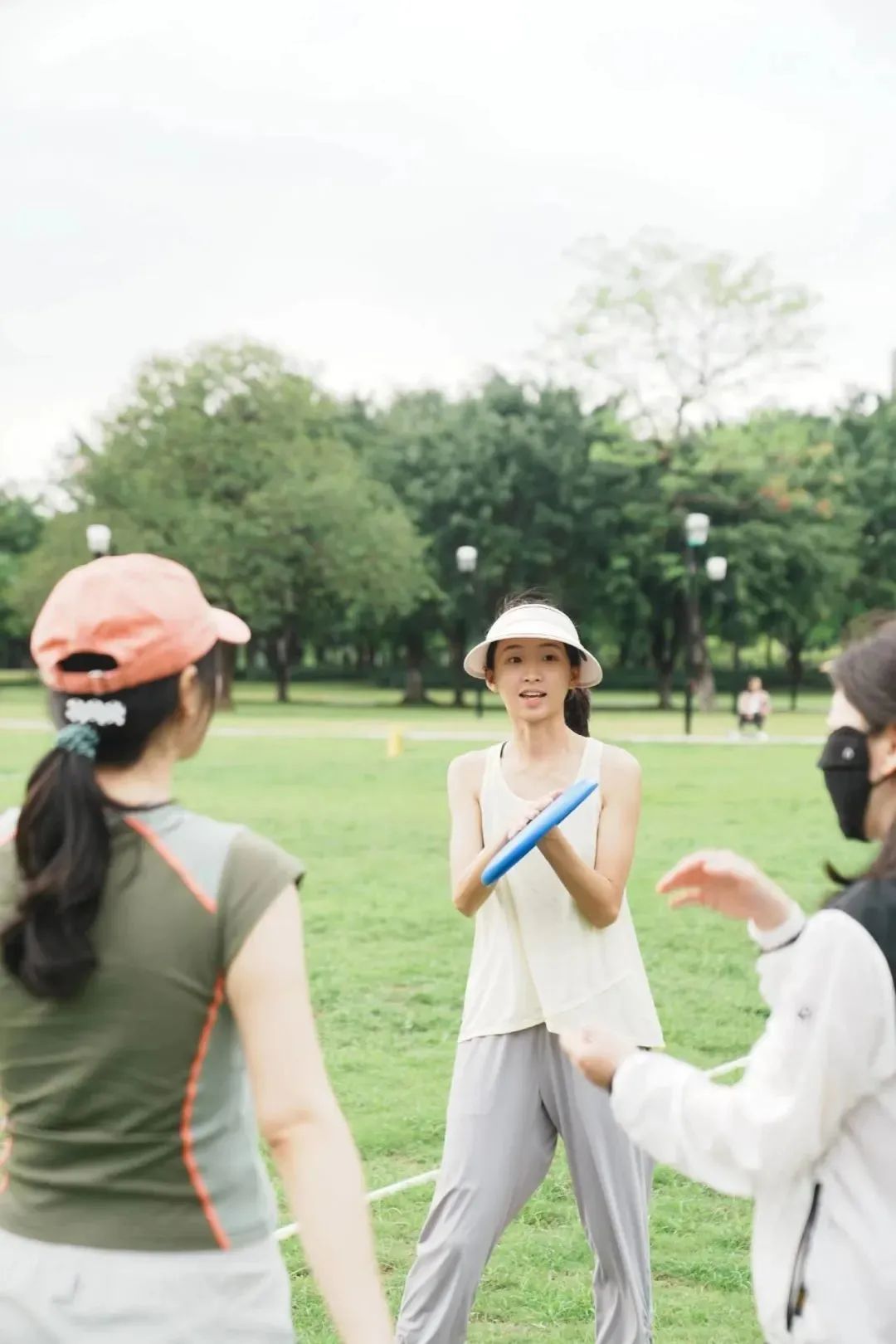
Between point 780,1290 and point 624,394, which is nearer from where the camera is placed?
point 780,1290

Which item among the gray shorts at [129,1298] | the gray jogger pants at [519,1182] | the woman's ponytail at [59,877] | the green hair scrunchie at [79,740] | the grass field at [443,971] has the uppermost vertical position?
the green hair scrunchie at [79,740]

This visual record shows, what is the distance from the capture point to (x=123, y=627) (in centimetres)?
209

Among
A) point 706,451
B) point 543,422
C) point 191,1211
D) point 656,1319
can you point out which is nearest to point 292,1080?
point 191,1211

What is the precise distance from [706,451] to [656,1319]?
48.2 m

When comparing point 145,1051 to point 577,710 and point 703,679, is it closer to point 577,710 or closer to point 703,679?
point 577,710

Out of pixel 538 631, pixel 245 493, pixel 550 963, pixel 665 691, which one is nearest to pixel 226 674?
pixel 538 631

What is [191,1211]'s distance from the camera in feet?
6.63

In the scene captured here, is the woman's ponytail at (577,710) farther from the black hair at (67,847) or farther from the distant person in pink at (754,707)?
the distant person in pink at (754,707)

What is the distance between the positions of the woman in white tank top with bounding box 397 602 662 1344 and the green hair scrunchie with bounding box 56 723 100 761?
1634 mm

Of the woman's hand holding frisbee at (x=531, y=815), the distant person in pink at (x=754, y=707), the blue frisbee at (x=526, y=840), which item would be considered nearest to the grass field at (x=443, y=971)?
the woman's hand holding frisbee at (x=531, y=815)

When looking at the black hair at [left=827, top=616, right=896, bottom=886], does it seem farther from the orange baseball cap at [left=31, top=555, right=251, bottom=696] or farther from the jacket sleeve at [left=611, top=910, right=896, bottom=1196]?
the orange baseball cap at [left=31, top=555, right=251, bottom=696]

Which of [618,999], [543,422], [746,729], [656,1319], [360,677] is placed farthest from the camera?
[360,677]

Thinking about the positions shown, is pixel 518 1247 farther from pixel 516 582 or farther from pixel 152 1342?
pixel 516 582

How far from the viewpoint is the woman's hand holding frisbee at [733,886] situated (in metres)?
2.52
